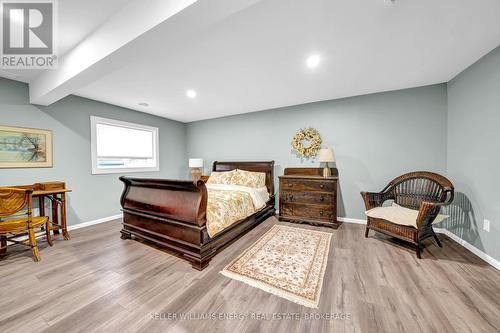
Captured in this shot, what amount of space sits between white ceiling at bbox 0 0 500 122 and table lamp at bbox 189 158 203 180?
1.93 meters

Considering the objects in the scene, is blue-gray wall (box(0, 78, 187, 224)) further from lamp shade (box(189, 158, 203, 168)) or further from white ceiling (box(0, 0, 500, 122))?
lamp shade (box(189, 158, 203, 168))

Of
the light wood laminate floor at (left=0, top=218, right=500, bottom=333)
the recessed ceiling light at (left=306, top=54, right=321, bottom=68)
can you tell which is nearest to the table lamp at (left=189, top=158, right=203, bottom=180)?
the light wood laminate floor at (left=0, top=218, right=500, bottom=333)

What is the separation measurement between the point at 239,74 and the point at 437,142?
3.43 metres

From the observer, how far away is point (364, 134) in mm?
3469

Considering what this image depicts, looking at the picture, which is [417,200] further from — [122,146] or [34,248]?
[122,146]

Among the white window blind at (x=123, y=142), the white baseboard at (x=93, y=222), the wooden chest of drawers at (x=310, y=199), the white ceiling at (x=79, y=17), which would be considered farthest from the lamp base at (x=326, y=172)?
the white baseboard at (x=93, y=222)

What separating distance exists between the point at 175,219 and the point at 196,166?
285 cm

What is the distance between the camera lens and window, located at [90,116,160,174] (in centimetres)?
374

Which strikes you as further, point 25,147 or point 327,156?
point 327,156

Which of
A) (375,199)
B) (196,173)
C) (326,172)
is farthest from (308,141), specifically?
(196,173)

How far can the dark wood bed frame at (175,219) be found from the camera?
2104 millimetres

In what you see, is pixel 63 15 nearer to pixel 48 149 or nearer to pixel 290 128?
pixel 48 149

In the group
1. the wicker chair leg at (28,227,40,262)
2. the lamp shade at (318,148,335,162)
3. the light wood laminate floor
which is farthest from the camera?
the lamp shade at (318,148,335,162)

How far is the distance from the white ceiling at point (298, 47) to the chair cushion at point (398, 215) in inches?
78.8
